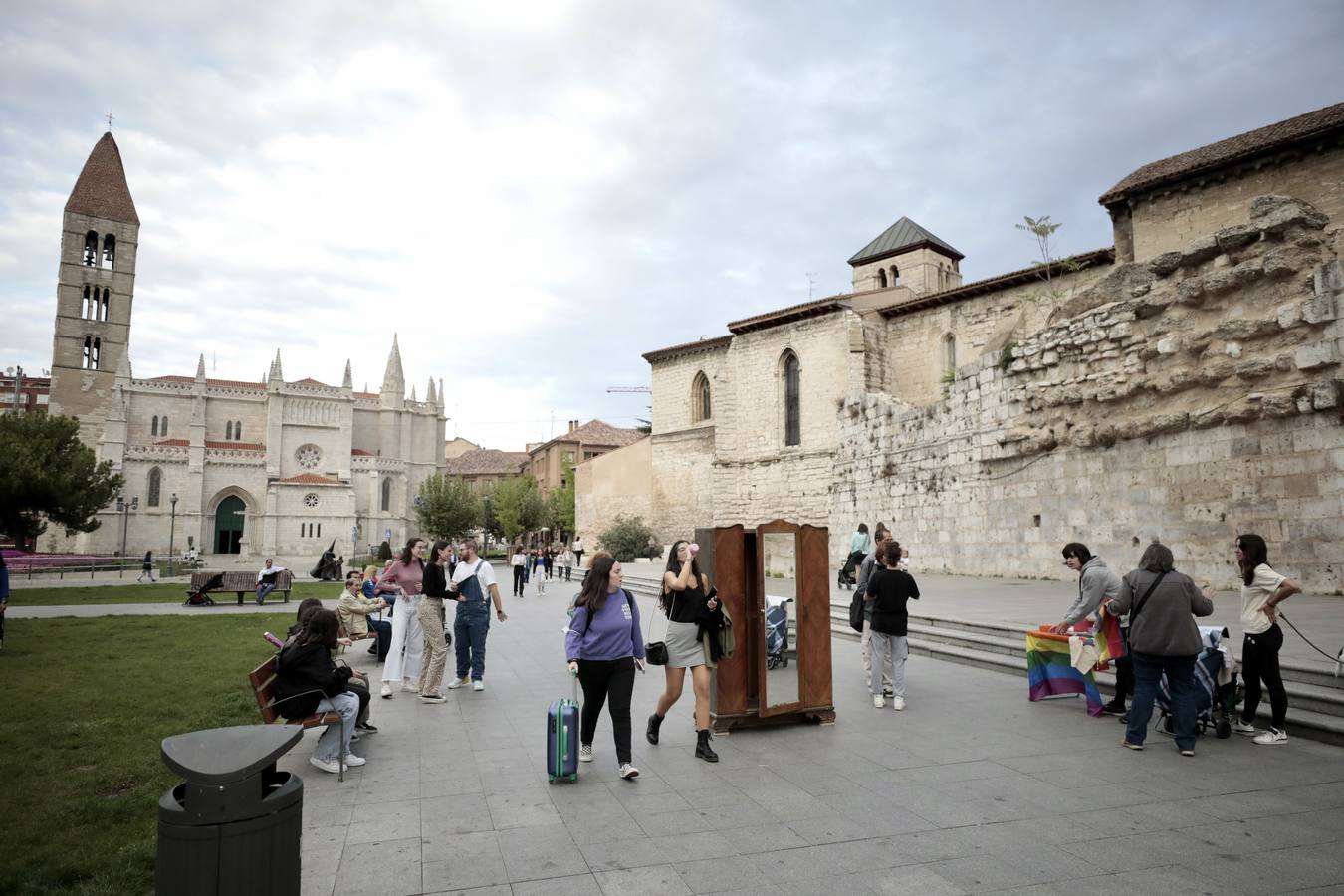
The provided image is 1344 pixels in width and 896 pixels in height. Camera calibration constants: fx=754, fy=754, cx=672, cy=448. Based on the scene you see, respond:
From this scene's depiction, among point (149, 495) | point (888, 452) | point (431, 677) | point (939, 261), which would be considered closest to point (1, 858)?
point (431, 677)

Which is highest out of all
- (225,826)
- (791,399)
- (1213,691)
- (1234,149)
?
(1234,149)

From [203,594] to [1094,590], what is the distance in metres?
20.8

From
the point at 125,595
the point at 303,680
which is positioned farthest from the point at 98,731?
the point at 125,595

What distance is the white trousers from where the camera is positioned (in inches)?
351

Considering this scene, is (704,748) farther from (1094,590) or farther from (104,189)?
(104,189)

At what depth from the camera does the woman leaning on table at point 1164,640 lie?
570 centimetres

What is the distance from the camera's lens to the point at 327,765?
5762 mm

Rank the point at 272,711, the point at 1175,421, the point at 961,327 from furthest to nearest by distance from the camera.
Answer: the point at 961,327 < the point at 1175,421 < the point at 272,711

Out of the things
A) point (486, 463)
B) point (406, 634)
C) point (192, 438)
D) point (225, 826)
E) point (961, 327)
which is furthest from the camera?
point (486, 463)

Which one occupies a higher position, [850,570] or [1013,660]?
[850,570]

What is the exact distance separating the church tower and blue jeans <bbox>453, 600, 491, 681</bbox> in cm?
6797

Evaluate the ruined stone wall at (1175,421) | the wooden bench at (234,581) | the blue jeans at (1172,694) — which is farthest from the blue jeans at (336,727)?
the wooden bench at (234,581)

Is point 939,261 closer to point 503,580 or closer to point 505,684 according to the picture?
point 503,580

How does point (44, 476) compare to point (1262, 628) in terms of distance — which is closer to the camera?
point (1262, 628)
